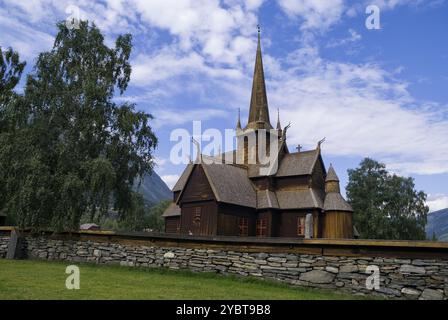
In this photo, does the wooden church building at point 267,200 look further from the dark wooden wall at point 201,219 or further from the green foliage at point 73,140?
the green foliage at point 73,140

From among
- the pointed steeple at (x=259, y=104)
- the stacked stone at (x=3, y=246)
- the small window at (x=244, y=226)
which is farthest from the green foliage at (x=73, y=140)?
the pointed steeple at (x=259, y=104)

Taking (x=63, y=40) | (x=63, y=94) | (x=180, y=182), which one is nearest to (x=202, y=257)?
(x=63, y=94)

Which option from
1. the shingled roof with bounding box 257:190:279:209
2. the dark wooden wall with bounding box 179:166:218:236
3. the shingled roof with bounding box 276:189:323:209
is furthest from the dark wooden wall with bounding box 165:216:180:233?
the shingled roof with bounding box 276:189:323:209

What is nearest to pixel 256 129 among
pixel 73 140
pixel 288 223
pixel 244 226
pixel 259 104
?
pixel 259 104

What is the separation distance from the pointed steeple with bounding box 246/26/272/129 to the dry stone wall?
2450 centimetres

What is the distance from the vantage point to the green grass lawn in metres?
11.3

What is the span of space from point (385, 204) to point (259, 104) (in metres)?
21.4

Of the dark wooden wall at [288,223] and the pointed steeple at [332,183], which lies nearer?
the pointed steeple at [332,183]

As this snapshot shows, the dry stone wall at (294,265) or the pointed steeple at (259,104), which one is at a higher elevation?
the pointed steeple at (259,104)

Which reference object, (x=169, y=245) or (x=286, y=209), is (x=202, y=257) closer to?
(x=169, y=245)

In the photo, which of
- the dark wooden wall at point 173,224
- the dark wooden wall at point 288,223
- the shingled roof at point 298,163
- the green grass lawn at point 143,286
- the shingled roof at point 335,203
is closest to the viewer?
the green grass lawn at point 143,286

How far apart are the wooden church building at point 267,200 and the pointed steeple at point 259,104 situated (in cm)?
619

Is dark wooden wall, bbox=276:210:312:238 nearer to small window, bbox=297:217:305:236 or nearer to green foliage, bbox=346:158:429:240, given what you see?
small window, bbox=297:217:305:236

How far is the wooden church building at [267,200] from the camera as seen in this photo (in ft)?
96.6
